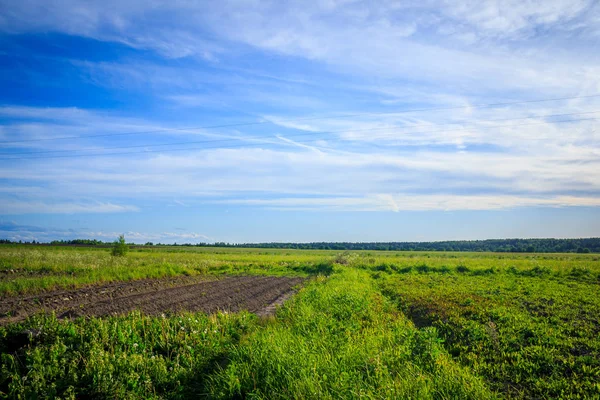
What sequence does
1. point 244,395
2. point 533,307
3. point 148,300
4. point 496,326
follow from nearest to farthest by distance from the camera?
1. point 244,395
2. point 496,326
3. point 533,307
4. point 148,300

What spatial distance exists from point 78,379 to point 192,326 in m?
3.26

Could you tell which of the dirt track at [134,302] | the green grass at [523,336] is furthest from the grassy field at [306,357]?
the dirt track at [134,302]

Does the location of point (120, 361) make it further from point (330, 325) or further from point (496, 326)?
point (496, 326)

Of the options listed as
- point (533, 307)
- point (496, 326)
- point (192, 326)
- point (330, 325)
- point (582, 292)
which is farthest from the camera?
point (582, 292)

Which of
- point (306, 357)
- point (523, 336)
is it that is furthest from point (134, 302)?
point (523, 336)

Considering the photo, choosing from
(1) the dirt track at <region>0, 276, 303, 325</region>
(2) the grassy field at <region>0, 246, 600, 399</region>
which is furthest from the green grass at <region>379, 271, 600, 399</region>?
(1) the dirt track at <region>0, 276, 303, 325</region>

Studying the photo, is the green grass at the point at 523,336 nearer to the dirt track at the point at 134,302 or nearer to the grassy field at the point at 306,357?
the grassy field at the point at 306,357

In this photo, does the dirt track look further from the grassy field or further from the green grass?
the green grass

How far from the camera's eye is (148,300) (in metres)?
19.1

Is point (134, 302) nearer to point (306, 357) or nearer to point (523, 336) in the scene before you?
point (306, 357)

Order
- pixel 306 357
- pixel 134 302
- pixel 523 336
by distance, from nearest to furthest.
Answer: pixel 306 357 < pixel 523 336 < pixel 134 302

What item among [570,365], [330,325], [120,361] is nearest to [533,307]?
[570,365]

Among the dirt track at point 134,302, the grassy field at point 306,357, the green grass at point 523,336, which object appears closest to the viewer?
the grassy field at point 306,357

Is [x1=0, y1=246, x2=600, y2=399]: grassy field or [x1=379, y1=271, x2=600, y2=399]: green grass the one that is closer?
[x1=0, y1=246, x2=600, y2=399]: grassy field
